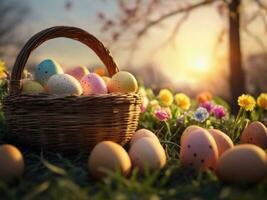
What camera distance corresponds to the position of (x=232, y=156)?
6.28ft

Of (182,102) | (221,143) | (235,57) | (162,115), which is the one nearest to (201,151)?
(221,143)

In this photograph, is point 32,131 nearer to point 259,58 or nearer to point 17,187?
point 17,187

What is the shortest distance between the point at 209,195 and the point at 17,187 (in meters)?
0.81

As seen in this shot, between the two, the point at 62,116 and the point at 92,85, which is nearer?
the point at 62,116

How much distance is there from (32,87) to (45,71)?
0.17 meters

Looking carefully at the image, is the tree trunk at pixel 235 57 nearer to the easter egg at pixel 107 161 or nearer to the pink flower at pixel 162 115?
the pink flower at pixel 162 115

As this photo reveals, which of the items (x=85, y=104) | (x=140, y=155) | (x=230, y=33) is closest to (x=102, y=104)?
(x=85, y=104)

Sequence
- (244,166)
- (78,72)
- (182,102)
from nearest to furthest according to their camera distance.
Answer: (244,166)
(78,72)
(182,102)

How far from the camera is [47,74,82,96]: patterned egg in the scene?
90.9 inches

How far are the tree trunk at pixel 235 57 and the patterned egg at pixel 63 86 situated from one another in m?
3.79

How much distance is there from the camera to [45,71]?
2570mm

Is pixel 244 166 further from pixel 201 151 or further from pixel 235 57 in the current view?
pixel 235 57

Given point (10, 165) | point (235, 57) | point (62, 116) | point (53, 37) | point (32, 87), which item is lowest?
point (10, 165)

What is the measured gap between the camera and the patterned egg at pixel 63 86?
7.57 ft
